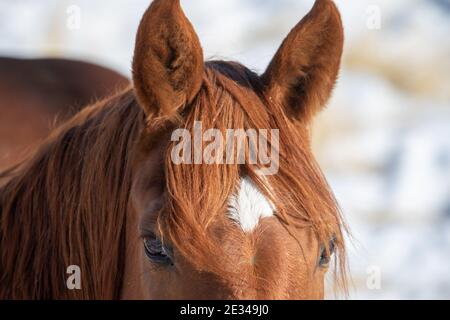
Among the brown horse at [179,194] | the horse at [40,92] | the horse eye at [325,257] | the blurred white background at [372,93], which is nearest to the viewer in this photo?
the brown horse at [179,194]

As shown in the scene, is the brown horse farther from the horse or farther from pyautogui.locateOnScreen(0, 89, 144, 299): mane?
the horse

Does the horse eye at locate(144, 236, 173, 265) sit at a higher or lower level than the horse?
lower

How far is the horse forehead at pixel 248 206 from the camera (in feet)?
5.22

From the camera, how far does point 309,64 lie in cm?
186

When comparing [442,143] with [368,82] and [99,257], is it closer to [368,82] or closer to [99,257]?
[368,82]

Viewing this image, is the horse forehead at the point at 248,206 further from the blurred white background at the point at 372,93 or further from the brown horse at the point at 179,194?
the blurred white background at the point at 372,93

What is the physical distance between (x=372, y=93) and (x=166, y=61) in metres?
5.55

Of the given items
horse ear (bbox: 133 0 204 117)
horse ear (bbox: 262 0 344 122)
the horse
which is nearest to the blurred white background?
the horse

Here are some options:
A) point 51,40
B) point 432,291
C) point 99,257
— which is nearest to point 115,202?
point 99,257

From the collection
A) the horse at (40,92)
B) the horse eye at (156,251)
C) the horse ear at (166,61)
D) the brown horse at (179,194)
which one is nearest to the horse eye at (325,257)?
the brown horse at (179,194)

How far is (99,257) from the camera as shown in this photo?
186 centimetres

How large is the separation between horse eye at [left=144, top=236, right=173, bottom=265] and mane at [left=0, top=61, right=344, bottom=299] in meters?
0.03

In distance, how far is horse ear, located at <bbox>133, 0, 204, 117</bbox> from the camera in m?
1.68

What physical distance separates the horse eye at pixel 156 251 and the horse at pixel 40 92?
1858 mm
